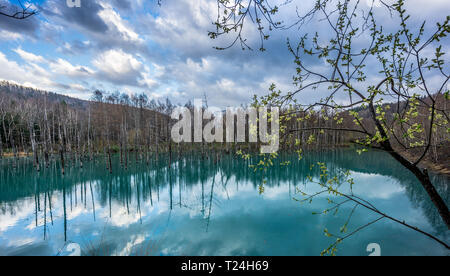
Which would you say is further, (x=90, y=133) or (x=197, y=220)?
(x=90, y=133)

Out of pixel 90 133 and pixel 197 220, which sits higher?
pixel 90 133

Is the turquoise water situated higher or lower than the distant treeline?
lower

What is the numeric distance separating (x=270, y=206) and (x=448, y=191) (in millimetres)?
15359

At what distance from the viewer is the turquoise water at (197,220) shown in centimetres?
789

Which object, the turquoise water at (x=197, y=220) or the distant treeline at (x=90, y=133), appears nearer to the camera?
the turquoise water at (x=197, y=220)

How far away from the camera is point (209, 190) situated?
667 inches

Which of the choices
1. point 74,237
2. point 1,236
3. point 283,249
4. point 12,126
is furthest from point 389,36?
point 12,126

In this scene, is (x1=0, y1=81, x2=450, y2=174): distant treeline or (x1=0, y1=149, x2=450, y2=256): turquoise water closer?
(x1=0, y1=149, x2=450, y2=256): turquoise water

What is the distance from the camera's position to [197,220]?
418 inches

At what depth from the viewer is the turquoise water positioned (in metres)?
7.89

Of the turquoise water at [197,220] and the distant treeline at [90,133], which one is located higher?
the distant treeline at [90,133]
